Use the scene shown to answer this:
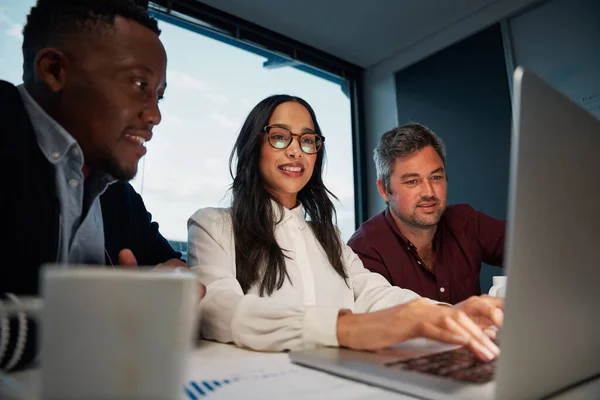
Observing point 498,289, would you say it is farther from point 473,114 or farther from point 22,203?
point 473,114

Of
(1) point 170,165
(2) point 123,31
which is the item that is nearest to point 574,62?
(1) point 170,165

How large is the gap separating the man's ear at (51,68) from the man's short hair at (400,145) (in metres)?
1.44

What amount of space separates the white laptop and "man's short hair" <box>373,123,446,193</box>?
4.63 ft

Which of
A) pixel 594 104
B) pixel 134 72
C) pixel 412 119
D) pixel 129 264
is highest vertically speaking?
pixel 412 119

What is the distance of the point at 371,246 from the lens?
5.68 feet

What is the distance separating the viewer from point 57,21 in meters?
0.75

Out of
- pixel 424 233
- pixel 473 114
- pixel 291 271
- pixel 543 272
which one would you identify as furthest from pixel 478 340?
pixel 473 114

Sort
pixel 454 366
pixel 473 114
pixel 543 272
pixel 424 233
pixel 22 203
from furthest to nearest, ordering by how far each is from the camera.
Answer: pixel 473 114
pixel 424 233
pixel 22 203
pixel 454 366
pixel 543 272

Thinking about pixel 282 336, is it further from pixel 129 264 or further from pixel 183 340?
pixel 183 340

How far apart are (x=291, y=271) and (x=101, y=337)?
37.8 inches

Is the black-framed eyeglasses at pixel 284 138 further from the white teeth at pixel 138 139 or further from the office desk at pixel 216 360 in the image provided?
the office desk at pixel 216 360

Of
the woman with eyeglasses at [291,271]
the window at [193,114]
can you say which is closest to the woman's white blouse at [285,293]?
the woman with eyeglasses at [291,271]

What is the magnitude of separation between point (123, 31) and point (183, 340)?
2.37 feet

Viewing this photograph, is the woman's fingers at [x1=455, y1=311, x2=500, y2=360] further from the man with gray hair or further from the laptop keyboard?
the man with gray hair
